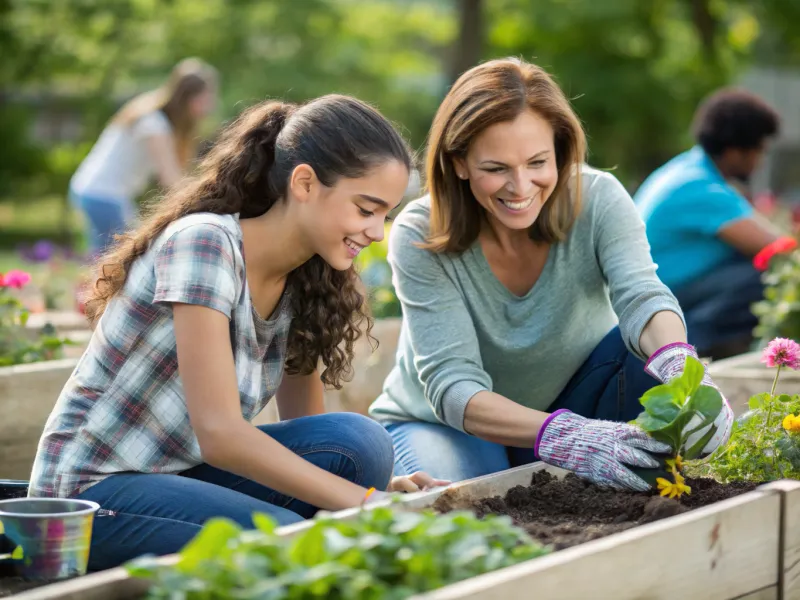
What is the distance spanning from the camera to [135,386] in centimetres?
252

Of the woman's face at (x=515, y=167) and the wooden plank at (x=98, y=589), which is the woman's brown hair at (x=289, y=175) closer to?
the woman's face at (x=515, y=167)

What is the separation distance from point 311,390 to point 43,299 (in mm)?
4486

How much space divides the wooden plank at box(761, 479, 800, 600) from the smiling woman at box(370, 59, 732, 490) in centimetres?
46

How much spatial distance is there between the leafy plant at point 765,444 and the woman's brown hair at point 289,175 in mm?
988

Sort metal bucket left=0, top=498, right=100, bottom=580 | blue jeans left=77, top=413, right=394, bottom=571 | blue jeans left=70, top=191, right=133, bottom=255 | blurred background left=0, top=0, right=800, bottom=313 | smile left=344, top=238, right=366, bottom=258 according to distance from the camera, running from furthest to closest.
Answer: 1. blurred background left=0, top=0, right=800, bottom=313
2. blue jeans left=70, top=191, right=133, bottom=255
3. smile left=344, top=238, right=366, bottom=258
4. blue jeans left=77, top=413, right=394, bottom=571
5. metal bucket left=0, top=498, right=100, bottom=580

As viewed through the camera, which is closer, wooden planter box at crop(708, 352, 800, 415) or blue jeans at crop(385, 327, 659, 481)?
blue jeans at crop(385, 327, 659, 481)

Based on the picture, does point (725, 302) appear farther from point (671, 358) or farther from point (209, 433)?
point (209, 433)

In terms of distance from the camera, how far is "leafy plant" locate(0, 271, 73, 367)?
415 centimetres

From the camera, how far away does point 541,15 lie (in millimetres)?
13969

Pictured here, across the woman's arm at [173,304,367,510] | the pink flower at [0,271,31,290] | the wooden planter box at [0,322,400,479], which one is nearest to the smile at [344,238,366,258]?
the woman's arm at [173,304,367,510]

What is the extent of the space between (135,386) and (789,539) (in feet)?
4.67

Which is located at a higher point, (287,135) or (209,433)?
(287,135)

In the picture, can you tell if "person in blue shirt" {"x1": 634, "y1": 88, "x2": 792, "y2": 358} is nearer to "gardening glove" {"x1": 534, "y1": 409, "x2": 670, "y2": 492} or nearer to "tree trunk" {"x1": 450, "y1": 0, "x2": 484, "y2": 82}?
"gardening glove" {"x1": 534, "y1": 409, "x2": 670, "y2": 492}

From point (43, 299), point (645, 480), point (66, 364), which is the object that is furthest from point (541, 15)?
point (645, 480)
